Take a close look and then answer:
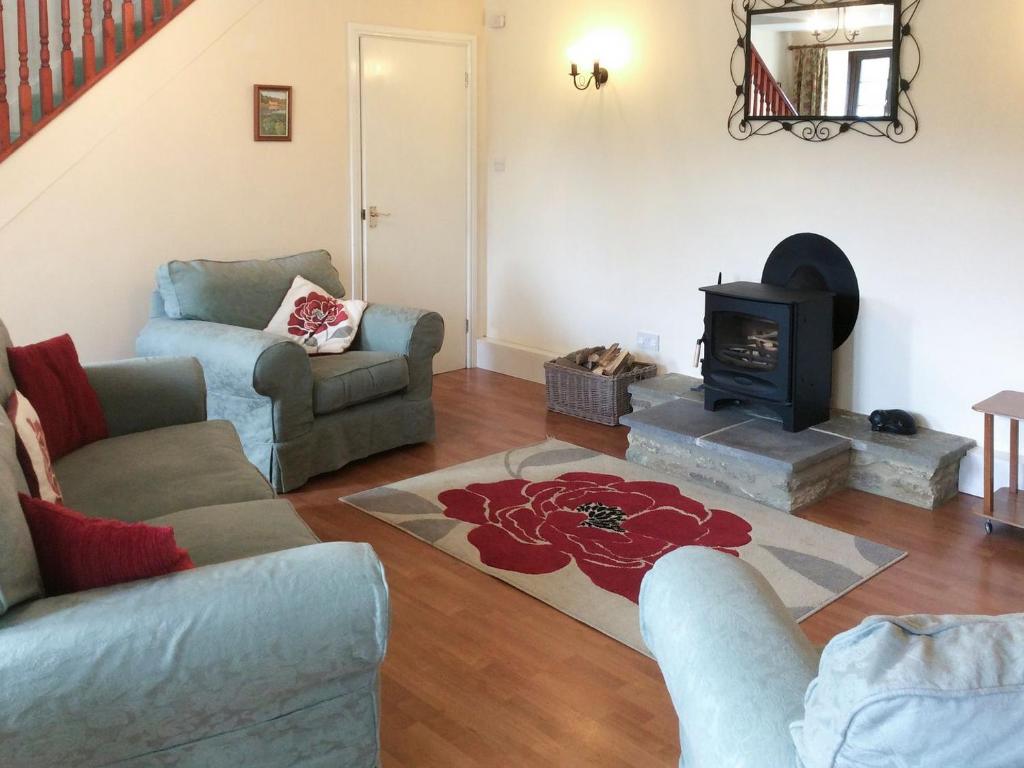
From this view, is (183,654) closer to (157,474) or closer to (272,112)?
(157,474)

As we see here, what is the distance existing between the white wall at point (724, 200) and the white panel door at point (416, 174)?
25 cm

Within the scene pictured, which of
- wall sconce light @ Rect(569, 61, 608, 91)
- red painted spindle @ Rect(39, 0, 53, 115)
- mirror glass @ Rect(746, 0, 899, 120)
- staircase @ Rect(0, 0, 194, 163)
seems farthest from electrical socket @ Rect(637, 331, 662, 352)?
red painted spindle @ Rect(39, 0, 53, 115)

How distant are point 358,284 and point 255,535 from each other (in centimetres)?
349

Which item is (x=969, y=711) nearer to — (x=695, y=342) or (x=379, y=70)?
(x=695, y=342)

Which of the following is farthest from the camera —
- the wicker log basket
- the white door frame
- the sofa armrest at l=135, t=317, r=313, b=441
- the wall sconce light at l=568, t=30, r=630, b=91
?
the white door frame

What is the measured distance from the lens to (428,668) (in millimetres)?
2879

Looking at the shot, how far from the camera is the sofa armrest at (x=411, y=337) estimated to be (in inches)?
184

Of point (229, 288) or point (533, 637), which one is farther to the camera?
point (229, 288)

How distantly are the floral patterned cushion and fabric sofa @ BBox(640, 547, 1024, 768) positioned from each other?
3.34m

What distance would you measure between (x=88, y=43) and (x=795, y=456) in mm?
3568

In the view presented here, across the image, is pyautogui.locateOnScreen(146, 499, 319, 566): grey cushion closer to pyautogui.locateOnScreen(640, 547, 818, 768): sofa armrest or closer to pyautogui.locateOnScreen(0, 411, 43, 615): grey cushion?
pyautogui.locateOnScreen(0, 411, 43, 615): grey cushion

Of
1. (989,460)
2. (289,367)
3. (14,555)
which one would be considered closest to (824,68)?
(989,460)

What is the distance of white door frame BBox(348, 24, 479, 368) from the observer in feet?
18.3

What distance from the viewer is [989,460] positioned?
3.82m
